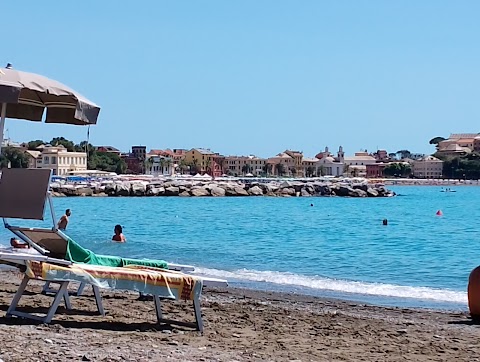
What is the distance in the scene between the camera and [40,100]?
319 inches

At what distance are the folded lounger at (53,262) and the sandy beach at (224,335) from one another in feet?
1.17

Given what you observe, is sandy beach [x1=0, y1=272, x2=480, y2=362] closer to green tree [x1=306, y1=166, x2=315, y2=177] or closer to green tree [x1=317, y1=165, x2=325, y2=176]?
green tree [x1=317, y1=165, x2=325, y2=176]

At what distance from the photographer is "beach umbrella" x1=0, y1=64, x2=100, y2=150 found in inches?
271

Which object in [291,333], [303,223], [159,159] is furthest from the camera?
[159,159]

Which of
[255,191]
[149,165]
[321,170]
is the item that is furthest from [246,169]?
[255,191]

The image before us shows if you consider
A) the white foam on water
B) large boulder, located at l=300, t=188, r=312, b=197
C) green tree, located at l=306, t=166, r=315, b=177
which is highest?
green tree, located at l=306, t=166, r=315, b=177

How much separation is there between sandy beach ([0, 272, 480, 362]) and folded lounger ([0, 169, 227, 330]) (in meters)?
0.36

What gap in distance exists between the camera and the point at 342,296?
12.7 m

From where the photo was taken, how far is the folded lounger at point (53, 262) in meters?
6.21

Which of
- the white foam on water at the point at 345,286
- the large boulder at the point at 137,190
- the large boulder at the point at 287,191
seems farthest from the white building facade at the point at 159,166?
the white foam on water at the point at 345,286

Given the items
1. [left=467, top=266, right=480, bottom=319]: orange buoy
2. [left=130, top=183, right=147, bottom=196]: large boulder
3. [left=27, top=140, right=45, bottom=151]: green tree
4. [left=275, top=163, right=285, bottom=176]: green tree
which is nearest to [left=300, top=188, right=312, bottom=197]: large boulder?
[left=130, top=183, right=147, bottom=196]: large boulder

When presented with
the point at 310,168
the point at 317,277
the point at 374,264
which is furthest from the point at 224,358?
the point at 310,168

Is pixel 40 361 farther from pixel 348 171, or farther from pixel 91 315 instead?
pixel 348 171

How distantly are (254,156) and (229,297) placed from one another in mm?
186065
